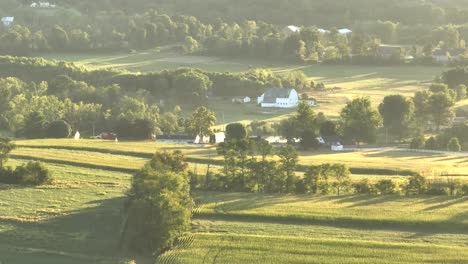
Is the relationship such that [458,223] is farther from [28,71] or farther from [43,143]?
[28,71]

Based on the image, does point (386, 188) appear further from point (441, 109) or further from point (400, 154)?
point (441, 109)

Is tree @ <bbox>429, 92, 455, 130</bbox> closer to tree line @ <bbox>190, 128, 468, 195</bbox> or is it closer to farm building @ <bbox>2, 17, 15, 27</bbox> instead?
tree line @ <bbox>190, 128, 468, 195</bbox>

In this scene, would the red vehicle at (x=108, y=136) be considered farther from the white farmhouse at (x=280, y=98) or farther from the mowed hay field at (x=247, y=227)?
the white farmhouse at (x=280, y=98)

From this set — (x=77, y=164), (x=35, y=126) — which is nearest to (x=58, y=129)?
(x=35, y=126)

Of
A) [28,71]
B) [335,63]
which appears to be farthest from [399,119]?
[28,71]

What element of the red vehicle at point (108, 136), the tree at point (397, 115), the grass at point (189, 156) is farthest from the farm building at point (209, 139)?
the tree at point (397, 115)

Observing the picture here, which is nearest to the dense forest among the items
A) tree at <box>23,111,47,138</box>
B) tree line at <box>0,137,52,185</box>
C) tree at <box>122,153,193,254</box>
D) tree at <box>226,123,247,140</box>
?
tree at <box>226,123,247,140</box>
